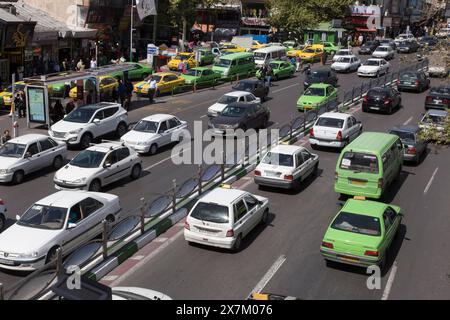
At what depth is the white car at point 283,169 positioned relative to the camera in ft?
64.3

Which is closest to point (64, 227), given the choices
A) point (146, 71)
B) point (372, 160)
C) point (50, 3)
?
point (372, 160)

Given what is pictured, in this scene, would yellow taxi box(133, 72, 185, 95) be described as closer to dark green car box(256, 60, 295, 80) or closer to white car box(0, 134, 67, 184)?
dark green car box(256, 60, 295, 80)

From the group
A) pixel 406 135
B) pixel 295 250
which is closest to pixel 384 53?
pixel 406 135

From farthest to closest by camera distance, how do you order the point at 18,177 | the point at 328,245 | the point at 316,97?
the point at 316,97 < the point at 18,177 < the point at 328,245

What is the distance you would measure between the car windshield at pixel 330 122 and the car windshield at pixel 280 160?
6.05m

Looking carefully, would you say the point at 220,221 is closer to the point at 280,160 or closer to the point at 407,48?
the point at 280,160

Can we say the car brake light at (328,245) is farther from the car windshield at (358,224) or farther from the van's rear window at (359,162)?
the van's rear window at (359,162)

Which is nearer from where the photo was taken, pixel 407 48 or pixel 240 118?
pixel 240 118

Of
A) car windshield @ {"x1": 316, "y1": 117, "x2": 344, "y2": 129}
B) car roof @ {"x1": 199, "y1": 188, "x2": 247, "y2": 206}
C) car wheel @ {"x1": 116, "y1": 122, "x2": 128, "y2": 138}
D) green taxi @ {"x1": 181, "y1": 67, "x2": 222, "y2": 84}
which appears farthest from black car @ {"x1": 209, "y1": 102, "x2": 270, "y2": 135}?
green taxi @ {"x1": 181, "y1": 67, "x2": 222, "y2": 84}

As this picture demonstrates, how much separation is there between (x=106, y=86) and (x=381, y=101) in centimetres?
1710

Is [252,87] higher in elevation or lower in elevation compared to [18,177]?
higher

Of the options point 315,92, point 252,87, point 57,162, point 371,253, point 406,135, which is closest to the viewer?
point 371,253

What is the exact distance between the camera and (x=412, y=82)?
40.0m

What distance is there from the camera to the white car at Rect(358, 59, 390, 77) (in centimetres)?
4672
